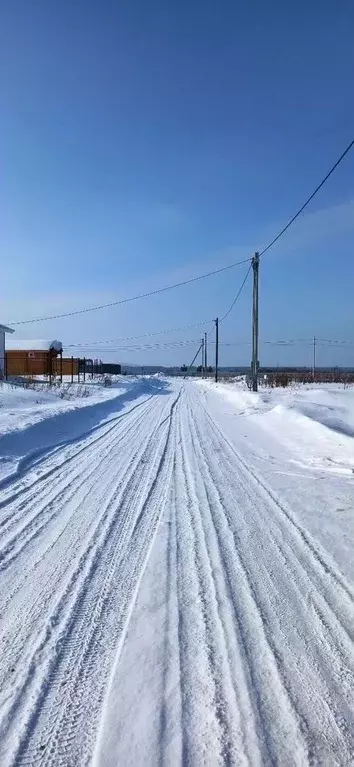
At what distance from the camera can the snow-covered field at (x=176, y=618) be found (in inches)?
88.7

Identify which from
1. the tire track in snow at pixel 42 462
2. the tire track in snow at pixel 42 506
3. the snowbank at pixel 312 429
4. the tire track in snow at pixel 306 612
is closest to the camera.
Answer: the tire track in snow at pixel 306 612

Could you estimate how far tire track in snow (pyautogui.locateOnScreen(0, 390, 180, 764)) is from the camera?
2247mm

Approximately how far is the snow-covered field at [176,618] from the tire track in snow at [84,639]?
0.4 inches

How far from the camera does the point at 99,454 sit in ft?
30.2

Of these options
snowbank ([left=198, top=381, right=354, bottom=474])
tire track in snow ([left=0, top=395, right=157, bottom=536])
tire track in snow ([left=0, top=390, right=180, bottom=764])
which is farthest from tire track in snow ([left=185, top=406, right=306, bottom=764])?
snowbank ([left=198, top=381, right=354, bottom=474])

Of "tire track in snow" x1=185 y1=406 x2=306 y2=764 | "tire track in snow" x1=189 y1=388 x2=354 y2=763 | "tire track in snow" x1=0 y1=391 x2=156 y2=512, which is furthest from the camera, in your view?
"tire track in snow" x1=0 y1=391 x2=156 y2=512

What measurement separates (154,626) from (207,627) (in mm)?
334

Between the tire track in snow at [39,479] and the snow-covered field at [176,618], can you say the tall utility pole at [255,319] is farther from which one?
the snow-covered field at [176,618]

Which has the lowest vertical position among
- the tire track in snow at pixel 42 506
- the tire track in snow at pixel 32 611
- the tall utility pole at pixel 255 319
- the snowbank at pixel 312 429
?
the tire track in snow at pixel 32 611

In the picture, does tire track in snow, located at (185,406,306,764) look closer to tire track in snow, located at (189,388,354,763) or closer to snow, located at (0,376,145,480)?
tire track in snow, located at (189,388,354,763)

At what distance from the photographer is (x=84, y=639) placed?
300 cm

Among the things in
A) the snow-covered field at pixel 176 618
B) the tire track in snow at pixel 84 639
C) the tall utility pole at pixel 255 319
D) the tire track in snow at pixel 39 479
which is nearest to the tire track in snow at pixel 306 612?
the snow-covered field at pixel 176 618

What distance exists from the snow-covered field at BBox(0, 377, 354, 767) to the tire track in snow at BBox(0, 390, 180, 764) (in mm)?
10

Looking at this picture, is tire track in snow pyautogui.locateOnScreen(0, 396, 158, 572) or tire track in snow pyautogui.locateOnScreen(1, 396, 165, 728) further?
tire track in snow pyautogui.locateOnScreen(0, 396, 158, 572)
